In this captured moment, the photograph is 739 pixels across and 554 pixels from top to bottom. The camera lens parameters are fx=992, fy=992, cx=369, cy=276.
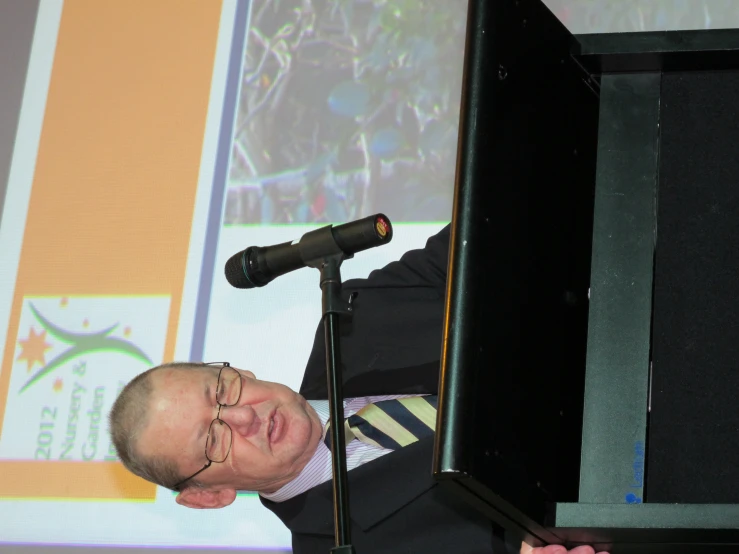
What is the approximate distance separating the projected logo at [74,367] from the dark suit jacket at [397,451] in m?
0.44

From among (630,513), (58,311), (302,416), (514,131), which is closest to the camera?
(630,513)

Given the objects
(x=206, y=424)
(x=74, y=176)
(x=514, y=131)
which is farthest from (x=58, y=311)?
(x=514, y=131)

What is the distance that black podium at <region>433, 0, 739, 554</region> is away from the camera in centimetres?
92

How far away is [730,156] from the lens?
111 cm

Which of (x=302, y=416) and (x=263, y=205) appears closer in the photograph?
(x=302, y=416)

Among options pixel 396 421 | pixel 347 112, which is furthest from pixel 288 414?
pixel 347 112

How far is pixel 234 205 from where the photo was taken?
2.09 m

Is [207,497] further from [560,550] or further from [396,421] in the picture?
[560,550]

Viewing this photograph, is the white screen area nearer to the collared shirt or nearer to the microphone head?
the collared shirt

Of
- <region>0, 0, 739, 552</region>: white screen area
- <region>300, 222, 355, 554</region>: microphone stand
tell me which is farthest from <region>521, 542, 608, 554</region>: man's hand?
<region>0, 0, 739, 552</region>: white screen area

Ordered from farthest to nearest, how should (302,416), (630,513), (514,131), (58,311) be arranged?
(58,311), (302,416), (514,131), (630,513)

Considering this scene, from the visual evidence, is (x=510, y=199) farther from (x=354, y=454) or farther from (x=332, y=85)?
(x=332, y=85)

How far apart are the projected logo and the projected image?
0.98ft

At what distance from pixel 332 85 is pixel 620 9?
0.63 m
